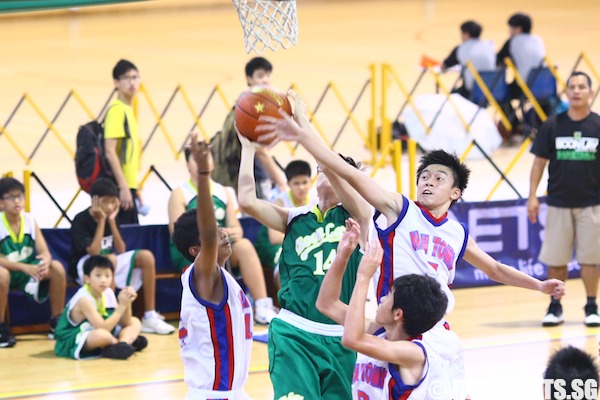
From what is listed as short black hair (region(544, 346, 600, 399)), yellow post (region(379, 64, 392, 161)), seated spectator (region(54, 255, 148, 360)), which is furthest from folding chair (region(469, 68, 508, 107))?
short black hair (region(544, 346, 600, 399))

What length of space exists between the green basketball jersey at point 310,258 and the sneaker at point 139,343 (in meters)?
3.24

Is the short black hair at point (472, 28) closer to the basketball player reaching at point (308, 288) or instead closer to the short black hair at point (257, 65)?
the short black hair at point (257, 65)

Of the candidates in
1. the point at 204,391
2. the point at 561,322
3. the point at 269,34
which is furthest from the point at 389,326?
the point at 561,322

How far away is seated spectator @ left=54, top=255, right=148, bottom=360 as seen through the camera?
30.8 ft

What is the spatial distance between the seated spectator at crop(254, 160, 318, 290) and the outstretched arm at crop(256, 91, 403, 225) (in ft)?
12.3

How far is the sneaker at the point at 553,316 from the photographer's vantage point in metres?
10.3

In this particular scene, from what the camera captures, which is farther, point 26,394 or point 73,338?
point 73,338

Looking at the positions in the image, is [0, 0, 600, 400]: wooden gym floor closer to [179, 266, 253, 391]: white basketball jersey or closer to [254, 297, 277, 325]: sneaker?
[254, 297, 277, 325]: sneaker

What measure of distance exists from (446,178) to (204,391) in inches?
65.3

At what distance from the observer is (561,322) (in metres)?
10.3

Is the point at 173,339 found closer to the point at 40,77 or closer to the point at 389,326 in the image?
the point at 389,326

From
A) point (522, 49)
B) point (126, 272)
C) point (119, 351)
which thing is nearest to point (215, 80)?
point (522, 49)

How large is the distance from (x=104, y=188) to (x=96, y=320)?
1186 mm

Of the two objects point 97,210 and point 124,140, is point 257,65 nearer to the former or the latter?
point 124,140
